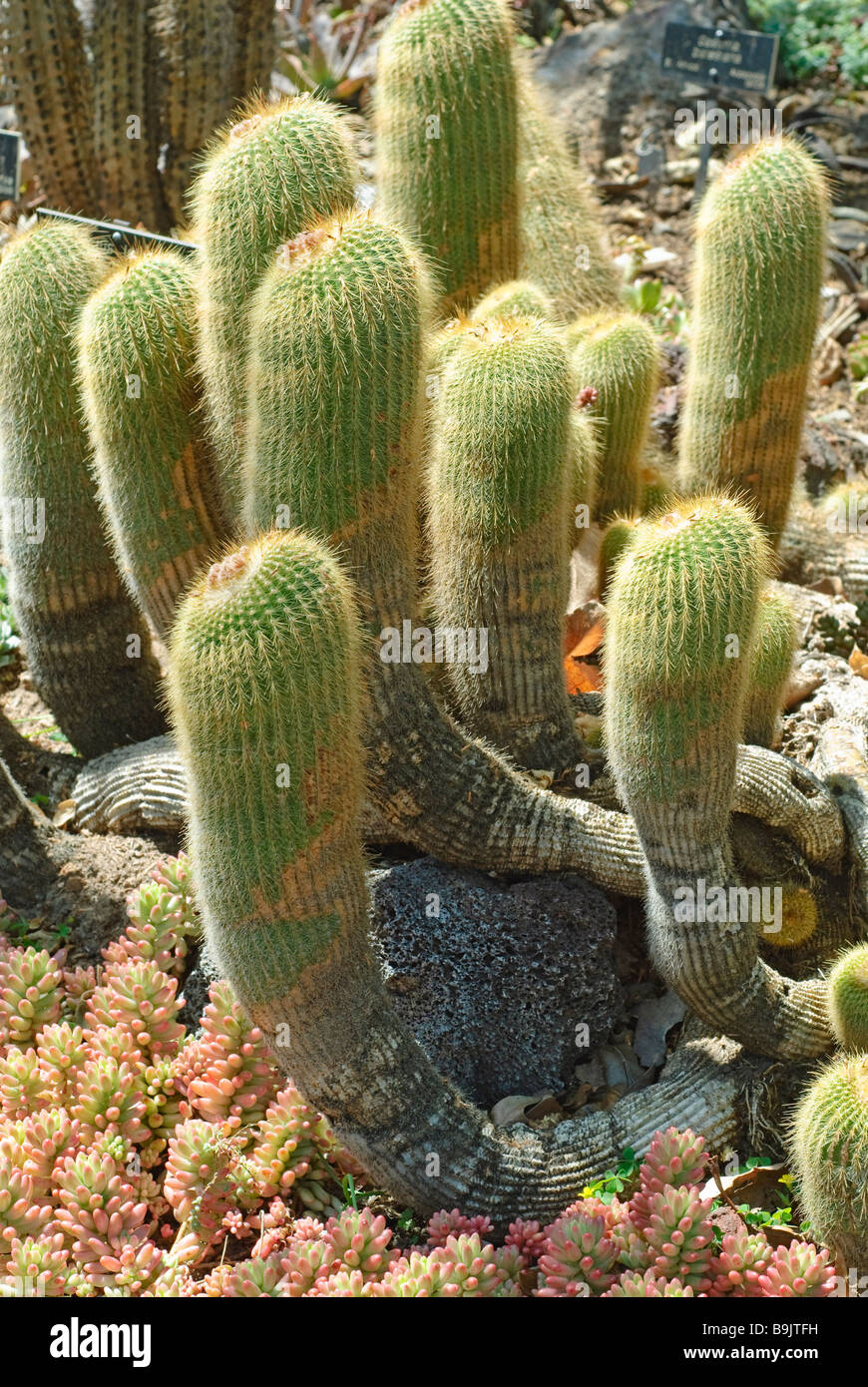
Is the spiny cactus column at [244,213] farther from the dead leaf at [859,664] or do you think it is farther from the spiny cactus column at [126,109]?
the spiny cactus column at [126,109]

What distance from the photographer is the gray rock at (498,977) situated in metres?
3.49

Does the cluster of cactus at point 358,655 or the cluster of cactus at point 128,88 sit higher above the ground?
the cluster of cactus at point 128,88

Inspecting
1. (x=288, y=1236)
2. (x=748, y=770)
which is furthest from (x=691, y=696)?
(x=288, y=1236)

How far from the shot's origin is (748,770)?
377 centimetres

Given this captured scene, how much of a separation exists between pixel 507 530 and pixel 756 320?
1415 millimetres

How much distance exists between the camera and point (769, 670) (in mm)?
3975

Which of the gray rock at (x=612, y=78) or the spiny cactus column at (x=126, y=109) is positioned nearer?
the spiny cactus column at (x=126, y=109)

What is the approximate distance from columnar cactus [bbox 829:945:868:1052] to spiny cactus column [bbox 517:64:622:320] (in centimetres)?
339

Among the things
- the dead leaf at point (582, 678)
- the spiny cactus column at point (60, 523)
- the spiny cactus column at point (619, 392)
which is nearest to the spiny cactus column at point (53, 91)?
the spiny cactus column at point (60, 523)

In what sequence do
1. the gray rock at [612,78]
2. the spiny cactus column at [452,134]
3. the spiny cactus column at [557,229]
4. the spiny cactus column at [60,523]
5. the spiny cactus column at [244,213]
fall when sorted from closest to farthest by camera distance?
the spiny cactus column at [244,213] < the spiny cactus column at [60,523] < the spiny cactus column at [452,134] < the spiny cactus column at [557,229] < the gray rock at [612,78]

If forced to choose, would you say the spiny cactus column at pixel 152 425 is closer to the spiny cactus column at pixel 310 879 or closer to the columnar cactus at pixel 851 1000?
the spiny cactus column at pixel 310 879

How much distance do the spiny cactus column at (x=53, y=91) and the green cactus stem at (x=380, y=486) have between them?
16.5 ft

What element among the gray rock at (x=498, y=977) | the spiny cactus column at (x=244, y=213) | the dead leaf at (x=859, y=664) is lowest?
the gray rock at (x=498, y=977)

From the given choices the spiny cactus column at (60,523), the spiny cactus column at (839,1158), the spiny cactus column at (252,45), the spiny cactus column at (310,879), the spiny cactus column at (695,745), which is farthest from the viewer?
the spiny cactus column at (252,45)
